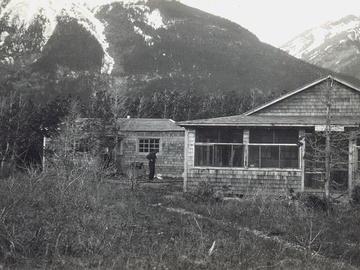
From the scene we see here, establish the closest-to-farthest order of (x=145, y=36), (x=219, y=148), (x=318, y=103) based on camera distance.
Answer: (x=219, y=148) < (x=318, y=103) < (x=145, y=36)

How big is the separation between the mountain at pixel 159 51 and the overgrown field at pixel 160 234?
193 feet

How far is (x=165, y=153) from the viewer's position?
27.4 meters

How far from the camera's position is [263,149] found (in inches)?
754

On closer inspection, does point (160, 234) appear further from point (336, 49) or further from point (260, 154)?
point (336, 49)

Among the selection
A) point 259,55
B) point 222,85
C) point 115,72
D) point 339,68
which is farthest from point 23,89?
point 339,68

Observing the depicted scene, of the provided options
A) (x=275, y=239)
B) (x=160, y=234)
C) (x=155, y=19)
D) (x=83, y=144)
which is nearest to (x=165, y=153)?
(x=83, y=144)

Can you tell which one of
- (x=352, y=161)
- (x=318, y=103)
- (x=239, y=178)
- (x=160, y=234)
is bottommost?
(x=160, y=234)

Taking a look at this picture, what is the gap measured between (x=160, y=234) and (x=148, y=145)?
17.9 m

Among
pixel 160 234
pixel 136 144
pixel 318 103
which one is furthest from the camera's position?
pixel 136 144

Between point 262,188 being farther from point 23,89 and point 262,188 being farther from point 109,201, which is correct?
point 23,89

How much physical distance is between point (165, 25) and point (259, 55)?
20186mm

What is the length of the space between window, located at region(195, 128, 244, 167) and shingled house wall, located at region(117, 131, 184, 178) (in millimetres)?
8770

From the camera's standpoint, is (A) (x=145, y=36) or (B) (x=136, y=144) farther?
(A) (x=145, y=36)

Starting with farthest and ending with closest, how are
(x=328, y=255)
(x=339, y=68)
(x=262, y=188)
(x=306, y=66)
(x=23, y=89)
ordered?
(x=339, y=68)
(x=306, y=66)
(x=23, y=89)
(x=262, y=188)
(x=328, y=255)
